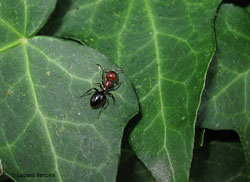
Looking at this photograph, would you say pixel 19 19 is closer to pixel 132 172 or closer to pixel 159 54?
pixel 159 54

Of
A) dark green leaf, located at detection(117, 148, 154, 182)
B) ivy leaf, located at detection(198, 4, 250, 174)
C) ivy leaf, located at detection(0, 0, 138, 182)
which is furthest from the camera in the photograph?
dark green leaf, located at detection(117, 148, 154, 182)

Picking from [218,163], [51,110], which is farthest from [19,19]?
[218,163]

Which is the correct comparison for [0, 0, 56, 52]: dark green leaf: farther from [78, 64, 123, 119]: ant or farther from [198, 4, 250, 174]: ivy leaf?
[198, 4, 250, 174]: ivy leaf

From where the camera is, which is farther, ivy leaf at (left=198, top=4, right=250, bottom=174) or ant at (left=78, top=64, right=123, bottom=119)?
ivy leaf at (left=198, top=4, right=250, bottom=174)

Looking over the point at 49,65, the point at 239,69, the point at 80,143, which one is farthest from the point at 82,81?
the point at 239,69

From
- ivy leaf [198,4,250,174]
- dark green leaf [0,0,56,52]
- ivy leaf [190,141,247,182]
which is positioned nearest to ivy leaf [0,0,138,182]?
dark green leaf [0,0,56,52]

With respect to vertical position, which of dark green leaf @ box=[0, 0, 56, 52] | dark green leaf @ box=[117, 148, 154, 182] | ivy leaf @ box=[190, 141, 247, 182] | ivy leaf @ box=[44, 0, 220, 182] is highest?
dark green leaf @ box=[0, 0, 56, 52]
